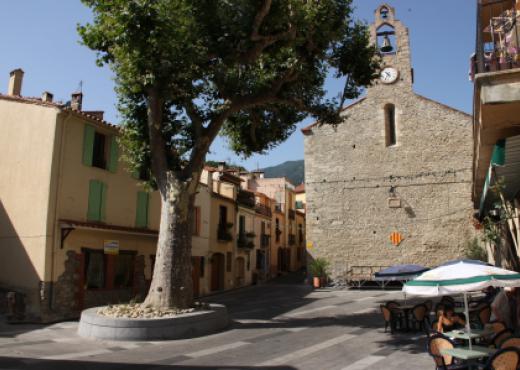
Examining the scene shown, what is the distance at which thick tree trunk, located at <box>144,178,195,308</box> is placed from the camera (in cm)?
1232

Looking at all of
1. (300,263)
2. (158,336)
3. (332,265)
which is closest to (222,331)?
(158,336)

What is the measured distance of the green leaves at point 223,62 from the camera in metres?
11.7

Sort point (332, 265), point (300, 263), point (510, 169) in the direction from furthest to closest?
point (300, 263), point (332, 265), point (510, 169)

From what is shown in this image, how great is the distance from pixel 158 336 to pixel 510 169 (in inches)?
351

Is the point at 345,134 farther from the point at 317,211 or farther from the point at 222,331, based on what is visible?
the point at 222,331

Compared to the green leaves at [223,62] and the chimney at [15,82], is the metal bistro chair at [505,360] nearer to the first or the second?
the green leaves at [223,62]

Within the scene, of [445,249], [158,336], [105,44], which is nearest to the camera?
[158,336]

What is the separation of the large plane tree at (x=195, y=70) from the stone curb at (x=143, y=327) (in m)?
0.85

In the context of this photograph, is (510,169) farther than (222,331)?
No

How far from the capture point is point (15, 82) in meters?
19.4

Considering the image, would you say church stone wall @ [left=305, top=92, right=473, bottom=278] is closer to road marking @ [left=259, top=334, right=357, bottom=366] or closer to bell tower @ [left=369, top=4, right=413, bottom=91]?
bell tower @ [left=369, top=4, right=413, bottom=91]

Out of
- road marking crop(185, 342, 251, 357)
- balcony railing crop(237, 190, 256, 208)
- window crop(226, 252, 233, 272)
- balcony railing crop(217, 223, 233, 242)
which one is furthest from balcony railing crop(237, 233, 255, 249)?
road marking crop(185, 342, 251, 357)

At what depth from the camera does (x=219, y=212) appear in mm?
28000

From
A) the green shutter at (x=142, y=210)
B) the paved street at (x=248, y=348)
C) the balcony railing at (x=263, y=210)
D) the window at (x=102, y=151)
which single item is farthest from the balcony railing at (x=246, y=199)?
the paved street at (x=248, y=348)
